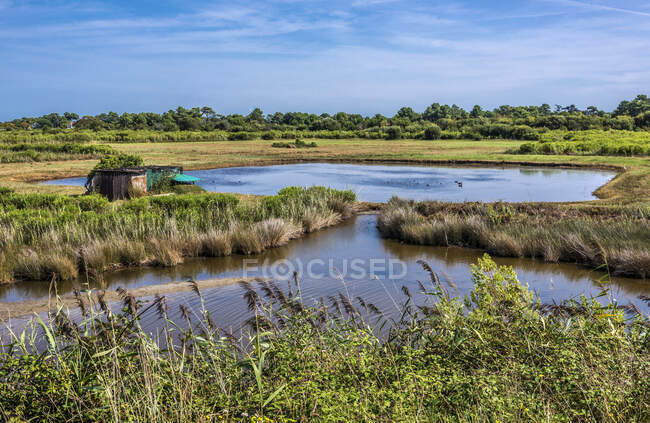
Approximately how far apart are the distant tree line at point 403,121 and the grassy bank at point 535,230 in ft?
186

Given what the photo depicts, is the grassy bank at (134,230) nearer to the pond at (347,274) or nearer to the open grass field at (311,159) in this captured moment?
the pond at (347,274)

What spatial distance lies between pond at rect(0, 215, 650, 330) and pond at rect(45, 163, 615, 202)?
350 inches

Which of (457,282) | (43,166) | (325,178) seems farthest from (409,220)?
(43,166)

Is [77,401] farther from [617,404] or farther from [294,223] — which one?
[294,223]

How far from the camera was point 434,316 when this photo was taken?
4.97 m

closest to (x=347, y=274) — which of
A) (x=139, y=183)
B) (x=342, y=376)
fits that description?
(x=342, y=376)

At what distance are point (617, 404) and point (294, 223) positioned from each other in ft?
40.7

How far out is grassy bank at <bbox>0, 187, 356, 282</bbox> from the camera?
35.9 ft

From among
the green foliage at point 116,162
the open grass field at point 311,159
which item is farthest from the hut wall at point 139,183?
the open grass field at point 311,159

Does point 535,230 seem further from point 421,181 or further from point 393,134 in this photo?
point 393,134

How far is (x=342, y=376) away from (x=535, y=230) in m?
10.1

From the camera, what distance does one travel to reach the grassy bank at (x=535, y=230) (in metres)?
11.4

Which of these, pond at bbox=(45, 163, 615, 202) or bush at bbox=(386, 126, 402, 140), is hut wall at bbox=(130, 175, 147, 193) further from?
bush at bbox=(386, 126, 402, 140)

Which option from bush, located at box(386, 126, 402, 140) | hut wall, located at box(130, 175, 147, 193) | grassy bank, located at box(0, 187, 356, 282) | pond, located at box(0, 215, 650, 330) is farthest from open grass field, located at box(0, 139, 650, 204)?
bush, located at box(386, 126, 402, 140)
